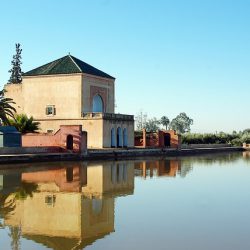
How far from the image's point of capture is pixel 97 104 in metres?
48.3

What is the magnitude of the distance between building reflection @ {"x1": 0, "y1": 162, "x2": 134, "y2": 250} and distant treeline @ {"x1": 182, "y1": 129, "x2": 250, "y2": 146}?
1841 inches

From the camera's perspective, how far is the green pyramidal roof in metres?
46.1

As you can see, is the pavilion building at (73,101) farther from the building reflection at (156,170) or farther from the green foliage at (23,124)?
the building reflection at (156,170)

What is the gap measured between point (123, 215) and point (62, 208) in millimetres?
1994

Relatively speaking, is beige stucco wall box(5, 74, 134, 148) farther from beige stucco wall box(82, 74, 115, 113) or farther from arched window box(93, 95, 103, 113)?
arched window box(93, 95, 103, 113)

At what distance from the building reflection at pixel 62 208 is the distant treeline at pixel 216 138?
4676cm

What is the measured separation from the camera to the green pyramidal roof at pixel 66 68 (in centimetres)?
4606

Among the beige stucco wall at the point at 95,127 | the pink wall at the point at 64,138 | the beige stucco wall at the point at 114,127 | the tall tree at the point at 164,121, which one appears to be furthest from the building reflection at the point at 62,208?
the tall tree at the point at 164,121

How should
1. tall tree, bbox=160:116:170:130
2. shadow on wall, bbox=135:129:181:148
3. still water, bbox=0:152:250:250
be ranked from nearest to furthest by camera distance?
still water, bbox=0:152:250:250 < shadow on wall, bbox=135:129:181:148 < tall tree, bbox=160:116:170:130

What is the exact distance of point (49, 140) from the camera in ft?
123

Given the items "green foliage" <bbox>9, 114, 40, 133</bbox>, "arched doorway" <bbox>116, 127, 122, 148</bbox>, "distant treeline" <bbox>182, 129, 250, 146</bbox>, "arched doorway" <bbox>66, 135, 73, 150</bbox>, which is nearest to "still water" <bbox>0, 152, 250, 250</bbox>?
"arched doorway" <bbox>66, 135, 73, 150</bbox>

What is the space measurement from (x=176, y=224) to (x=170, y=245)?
1965 millimetres

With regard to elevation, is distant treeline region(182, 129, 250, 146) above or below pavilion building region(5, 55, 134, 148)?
below

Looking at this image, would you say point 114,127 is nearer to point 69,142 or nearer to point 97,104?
point 97,104
